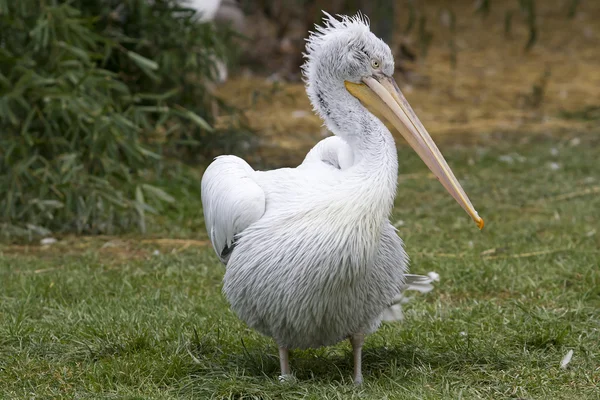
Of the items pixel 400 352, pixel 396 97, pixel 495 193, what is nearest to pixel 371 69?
pixel 396 97

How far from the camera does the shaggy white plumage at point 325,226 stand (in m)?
3.07

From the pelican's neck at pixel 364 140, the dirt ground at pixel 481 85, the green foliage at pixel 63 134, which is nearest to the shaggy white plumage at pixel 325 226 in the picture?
the pelican's neck at pixel 364 140

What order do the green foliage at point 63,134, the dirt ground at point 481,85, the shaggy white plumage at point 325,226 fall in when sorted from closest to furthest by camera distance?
the shaggy white plumage at point 325,226
the green foliage at point 63,134
the dirt ground at point 481,85

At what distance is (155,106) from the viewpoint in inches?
264

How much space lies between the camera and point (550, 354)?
3.50m

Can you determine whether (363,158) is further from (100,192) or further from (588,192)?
(588,192)

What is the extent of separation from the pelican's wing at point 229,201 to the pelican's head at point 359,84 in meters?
0.35

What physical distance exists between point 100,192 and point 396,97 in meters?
2.69

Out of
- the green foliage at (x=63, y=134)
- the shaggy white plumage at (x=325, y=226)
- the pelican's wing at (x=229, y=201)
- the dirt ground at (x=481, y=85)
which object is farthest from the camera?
the dirt ground at (x=481, y=85)

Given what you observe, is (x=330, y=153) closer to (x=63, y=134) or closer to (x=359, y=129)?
(x=359, y=129)

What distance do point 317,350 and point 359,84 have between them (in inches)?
42.6

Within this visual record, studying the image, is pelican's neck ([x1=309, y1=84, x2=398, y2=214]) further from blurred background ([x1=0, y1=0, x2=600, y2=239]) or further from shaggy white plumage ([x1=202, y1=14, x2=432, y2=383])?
blurred background ([x1=0, y1=0, x2=600, y2=239])

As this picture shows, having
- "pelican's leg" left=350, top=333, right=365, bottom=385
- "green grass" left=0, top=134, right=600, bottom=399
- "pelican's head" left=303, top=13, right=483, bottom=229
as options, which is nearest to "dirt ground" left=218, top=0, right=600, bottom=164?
"green grass" left=0, top=134, right=600, bottom=399

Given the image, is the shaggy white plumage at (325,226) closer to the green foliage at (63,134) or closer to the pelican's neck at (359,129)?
the pelican's neck at (359,129)
